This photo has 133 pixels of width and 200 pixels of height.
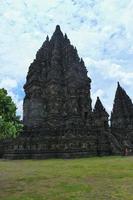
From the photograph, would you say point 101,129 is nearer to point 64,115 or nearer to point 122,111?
point 64,115

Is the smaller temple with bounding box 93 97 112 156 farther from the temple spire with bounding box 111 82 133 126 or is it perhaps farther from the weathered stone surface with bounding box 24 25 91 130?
the temple spire with bounding box 111 82 133 126

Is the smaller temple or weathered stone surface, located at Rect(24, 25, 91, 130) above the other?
weathered stone surface, located at Rect(24, 25, 91, 130)

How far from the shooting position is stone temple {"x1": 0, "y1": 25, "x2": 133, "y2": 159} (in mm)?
32156

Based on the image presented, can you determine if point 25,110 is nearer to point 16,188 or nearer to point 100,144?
point 100,144

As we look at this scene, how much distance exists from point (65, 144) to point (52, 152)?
1.69 meters

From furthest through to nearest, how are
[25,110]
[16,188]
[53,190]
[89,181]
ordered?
[25,110] < [89,181] < [16,188] < [53,190]

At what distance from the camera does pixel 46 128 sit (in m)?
39.0

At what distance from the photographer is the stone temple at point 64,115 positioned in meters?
32.2

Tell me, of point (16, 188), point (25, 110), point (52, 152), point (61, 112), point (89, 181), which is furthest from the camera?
point (25, 110)

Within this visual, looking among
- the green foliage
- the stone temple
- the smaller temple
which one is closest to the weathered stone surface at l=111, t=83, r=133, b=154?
the stone temple

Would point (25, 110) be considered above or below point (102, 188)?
above

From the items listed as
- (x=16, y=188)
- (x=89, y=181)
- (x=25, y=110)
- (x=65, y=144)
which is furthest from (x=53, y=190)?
(x=25, y=110)

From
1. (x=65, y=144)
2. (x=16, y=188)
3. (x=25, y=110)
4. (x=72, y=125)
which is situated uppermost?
(x=25, y=110)

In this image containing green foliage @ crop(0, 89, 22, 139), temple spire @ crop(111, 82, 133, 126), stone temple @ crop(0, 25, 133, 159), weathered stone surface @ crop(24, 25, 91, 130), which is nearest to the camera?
green foliage @ crop(0, 89, 22, 139)
